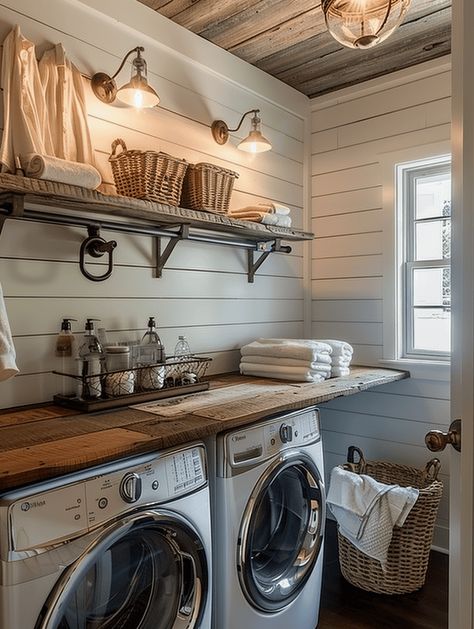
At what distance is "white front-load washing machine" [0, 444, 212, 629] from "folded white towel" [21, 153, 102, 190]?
855 millimetres

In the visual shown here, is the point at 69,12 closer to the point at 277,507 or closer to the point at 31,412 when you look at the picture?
the point at 31,412

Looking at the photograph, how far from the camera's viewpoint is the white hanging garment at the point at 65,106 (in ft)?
5.61

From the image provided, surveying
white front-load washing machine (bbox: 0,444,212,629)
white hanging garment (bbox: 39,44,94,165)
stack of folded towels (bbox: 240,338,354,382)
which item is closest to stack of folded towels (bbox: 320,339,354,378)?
stack of folded towels (bbox: 240,338,354,382)

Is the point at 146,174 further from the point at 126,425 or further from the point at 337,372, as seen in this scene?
the point at 337,372

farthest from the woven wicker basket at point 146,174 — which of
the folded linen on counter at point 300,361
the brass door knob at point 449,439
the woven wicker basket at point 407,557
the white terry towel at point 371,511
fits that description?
the woven wicker basket at point 407,557

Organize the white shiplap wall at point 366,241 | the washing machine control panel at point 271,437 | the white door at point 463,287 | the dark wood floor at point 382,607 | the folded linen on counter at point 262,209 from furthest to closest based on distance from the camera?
the white shiplap wall at point 366,241
the folded linen on counter at point 262,209
the dark wood floor at point 382,607
the washing machine control panel at point 271,437
the white door at point 463,287

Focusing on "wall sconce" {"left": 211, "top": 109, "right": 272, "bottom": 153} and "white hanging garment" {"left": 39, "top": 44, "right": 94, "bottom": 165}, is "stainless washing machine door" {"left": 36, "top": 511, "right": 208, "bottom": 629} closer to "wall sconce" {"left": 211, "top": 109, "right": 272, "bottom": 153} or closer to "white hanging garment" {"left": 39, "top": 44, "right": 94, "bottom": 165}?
"white hanging garment" {"left": 39, "top": 44, "right": 94, "bottom": 165}

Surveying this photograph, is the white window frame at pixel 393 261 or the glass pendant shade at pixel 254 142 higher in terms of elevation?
the glass pendant shade at pixel 254 142

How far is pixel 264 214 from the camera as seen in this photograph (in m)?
2.27

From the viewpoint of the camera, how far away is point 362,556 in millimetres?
2152

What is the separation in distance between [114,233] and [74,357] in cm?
53

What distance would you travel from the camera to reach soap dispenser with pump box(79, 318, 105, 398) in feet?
5.54

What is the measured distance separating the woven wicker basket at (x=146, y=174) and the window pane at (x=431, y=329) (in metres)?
1.52

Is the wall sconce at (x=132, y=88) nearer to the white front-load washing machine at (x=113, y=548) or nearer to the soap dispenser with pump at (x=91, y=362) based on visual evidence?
the soap dispenser with pump at (x=91, y=362)
